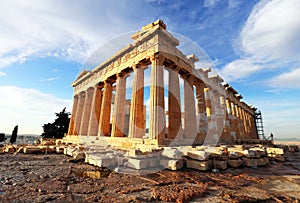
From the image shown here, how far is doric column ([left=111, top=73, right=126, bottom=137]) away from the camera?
14.9 m

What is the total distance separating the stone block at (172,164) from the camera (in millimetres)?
5918

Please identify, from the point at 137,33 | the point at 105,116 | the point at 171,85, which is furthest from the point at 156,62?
the point at 105,116

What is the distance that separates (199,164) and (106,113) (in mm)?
13900

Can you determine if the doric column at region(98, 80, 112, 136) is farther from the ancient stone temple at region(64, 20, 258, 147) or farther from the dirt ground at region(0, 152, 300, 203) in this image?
the dirt ground at region(0, 152, 300, 203)

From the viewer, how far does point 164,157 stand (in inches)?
263

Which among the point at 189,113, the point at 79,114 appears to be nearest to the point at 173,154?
the point at 189,113

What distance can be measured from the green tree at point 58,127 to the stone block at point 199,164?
33.8m

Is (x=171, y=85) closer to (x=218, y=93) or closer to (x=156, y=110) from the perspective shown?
(x=156, y=110)

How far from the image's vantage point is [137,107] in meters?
13.3

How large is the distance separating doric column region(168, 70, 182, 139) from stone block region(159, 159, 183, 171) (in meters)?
6.94

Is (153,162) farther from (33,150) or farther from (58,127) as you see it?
(58,127)

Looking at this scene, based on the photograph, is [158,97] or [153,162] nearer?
[153,162]

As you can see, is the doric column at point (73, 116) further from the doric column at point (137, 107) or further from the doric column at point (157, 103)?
the doric column at point (157, 103)

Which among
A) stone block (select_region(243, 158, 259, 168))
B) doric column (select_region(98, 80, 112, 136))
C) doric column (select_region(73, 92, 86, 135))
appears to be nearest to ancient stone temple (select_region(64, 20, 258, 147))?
doric column (select_region(98, 80, 112, 136))
